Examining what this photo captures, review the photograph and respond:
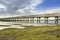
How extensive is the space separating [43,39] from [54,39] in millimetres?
1275

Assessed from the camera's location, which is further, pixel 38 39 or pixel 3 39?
pixel 3 39

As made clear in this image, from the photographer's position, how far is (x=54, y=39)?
16.5m

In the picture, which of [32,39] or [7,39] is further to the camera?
[7,39]

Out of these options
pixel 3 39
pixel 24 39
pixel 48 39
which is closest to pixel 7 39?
pixel 3 39

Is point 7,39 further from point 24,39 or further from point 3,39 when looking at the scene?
point 24,39

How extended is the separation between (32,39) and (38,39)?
71 centimetres

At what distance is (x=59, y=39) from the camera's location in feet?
54.1

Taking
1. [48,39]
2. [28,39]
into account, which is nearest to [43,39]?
[48,39]

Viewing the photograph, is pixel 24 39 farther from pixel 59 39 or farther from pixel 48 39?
pixel 59 39

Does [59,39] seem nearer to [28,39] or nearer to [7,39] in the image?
[28,39]

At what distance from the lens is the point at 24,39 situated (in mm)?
17109

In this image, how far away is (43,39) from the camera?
16766mm

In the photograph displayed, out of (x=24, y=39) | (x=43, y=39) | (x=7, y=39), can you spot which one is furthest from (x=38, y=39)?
(x=7, y=39)

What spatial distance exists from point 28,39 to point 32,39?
519mm
